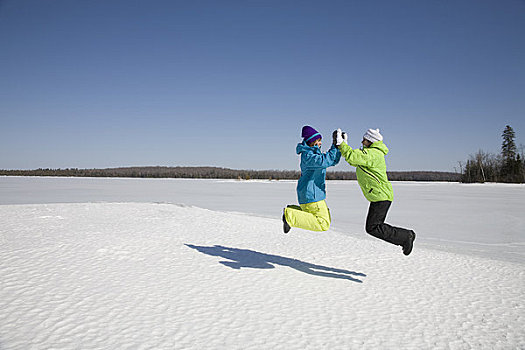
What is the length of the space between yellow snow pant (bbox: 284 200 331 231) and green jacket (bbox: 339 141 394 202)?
0.55 m

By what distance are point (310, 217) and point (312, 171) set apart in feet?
1.77

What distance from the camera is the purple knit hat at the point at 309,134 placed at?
4426 mm

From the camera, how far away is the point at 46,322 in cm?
293

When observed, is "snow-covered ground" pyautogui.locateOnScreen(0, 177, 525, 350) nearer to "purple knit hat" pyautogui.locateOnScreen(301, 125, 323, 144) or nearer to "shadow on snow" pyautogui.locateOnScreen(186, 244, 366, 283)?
"shadow on snow" pyautogui.locateOnScreen(186, 244, 366, 283)

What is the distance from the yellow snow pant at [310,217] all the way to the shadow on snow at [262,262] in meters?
0.60

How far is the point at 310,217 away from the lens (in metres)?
4.40

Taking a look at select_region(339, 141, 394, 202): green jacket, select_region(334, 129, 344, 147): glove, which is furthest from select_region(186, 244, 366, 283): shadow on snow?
select_region(334, 129, 344, 147): glove

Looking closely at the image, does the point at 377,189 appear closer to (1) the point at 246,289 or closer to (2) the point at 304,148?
(2) the point at 304,148

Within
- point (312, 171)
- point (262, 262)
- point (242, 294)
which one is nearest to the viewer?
point (242, 294)

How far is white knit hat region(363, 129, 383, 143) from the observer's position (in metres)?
4.30

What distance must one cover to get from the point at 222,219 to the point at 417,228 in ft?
→ 14.4

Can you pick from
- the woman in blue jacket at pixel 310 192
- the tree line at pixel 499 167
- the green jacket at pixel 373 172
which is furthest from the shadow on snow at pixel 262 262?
the tree line at pixel 499 167

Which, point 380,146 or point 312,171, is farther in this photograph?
point 312,171

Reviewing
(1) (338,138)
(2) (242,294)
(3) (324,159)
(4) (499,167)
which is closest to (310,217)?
(3) (324,159)
